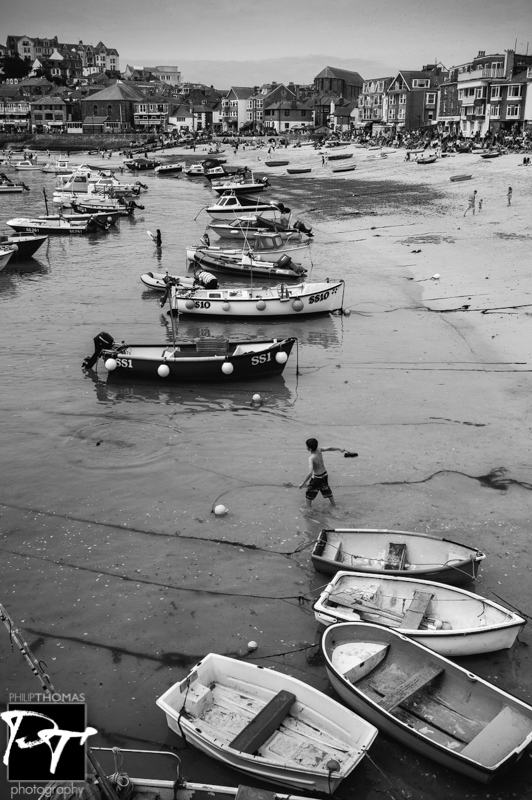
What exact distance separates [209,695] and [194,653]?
1190mm

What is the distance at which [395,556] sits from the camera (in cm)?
1073

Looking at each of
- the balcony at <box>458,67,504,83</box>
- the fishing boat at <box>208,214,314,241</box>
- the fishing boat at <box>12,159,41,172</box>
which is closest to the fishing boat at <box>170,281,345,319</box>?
the fishing boat at <box>208,214,314,241</box>

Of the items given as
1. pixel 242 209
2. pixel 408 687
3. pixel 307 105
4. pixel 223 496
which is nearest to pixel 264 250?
pixel 242 209

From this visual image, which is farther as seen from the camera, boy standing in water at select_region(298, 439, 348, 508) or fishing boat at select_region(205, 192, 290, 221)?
fishing boat at select_region(205, 192, 290, 221)

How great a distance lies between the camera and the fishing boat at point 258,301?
976 inches

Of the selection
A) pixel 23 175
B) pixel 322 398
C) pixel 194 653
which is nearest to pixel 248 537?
pixel 194 653

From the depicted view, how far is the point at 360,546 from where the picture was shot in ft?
36.3

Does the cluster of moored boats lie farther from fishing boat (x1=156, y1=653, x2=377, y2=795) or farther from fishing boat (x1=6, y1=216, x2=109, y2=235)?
fishing boat (x1=156, y1=653, x2=377, y2=795)

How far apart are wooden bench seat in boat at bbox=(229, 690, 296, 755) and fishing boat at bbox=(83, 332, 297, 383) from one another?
38.8ft

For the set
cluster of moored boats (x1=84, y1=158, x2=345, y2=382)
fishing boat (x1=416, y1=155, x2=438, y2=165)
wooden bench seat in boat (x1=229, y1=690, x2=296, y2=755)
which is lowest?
wooden bench seat in boat (x1=229, y1=690, x2=296, y2=755)

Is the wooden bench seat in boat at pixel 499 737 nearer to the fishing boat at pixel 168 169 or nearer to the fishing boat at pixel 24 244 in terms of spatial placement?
the fishing boat at pixel 24 244

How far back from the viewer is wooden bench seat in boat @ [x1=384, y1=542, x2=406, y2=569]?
10555mm

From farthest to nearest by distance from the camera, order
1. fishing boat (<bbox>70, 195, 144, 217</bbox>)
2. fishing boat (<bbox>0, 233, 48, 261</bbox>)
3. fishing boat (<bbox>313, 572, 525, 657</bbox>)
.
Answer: fishing boat (<bbox>70, 195, 144, 217</bbox>) → fishing boat (<bbox>0, 233, 48, 261</bbox>) → fishing boat (<bbox>313, 572, 525, 657</bbox>)

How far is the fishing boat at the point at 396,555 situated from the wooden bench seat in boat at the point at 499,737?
275cm
